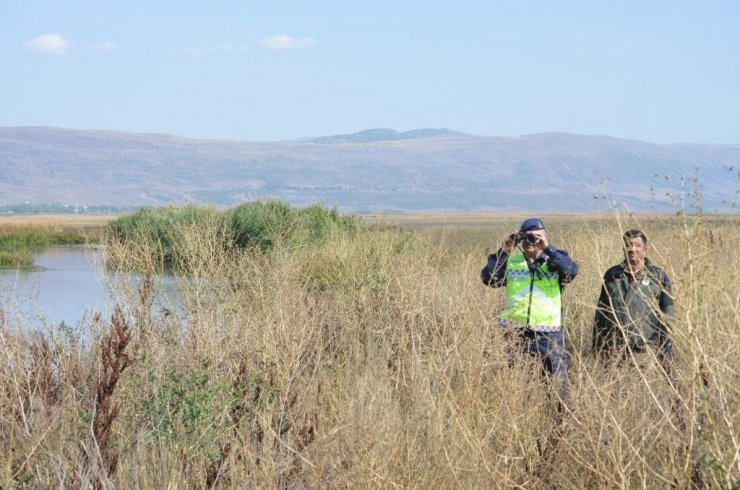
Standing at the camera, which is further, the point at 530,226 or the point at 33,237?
the point at 33,237

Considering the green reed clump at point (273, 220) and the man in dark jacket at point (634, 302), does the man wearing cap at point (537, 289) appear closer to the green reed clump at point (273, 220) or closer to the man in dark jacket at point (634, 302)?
the man in dark jacket at point (634, 302)

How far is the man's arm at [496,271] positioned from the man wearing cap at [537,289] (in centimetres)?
24

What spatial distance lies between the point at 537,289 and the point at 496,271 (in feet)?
1.57

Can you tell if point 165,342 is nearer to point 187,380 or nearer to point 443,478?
point 187,380

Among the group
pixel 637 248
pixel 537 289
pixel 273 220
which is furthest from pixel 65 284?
pixel 637 248

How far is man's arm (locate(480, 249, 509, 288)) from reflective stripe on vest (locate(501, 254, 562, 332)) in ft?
0.90

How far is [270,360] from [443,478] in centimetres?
286

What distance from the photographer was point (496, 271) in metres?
8.74

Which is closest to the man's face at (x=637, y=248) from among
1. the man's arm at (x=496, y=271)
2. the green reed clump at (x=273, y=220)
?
the man's arm at (x=496, y=271)

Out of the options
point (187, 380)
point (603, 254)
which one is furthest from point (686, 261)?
point (603, 254)

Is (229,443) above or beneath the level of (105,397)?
beneath

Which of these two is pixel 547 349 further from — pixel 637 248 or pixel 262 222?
pixel 262 222

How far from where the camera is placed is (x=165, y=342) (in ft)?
35.4

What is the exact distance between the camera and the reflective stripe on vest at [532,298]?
827 centimetres
